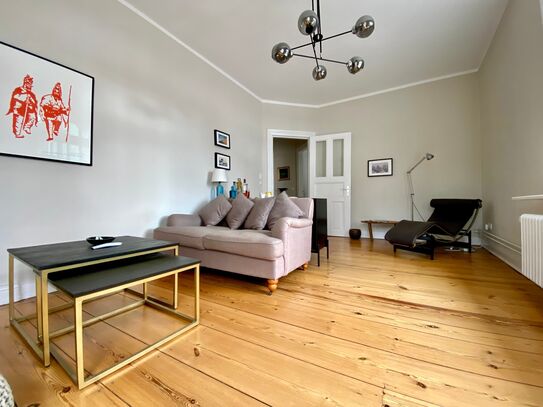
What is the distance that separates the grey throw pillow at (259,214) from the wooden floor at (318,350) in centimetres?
76

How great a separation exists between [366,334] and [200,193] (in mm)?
2864

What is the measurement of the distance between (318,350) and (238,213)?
6.19 feet

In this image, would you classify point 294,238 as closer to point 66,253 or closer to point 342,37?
point 66,253

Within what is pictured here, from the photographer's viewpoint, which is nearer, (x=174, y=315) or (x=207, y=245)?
(x=174, y=315)

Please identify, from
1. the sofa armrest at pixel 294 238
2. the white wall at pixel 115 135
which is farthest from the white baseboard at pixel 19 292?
the sofa armrest at pixel 294 238

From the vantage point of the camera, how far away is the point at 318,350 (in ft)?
4.05

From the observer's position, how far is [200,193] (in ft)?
11.7

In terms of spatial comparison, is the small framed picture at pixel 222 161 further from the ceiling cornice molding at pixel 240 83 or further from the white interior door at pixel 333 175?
the white interior door at pixel 333 175

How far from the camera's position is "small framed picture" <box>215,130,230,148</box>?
12.6 feet

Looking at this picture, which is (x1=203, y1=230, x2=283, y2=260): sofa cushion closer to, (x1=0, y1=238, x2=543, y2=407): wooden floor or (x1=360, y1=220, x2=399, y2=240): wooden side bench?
(x1=0, y1=238, x2=543, y2=407): wooden floor

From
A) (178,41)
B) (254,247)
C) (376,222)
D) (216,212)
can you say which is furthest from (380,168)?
(178,41)

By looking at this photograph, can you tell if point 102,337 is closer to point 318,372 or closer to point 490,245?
point 318,372

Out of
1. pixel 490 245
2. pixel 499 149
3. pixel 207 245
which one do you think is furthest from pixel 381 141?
pixel 207 245

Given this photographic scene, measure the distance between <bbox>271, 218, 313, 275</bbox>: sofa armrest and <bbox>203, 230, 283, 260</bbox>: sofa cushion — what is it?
9cm
